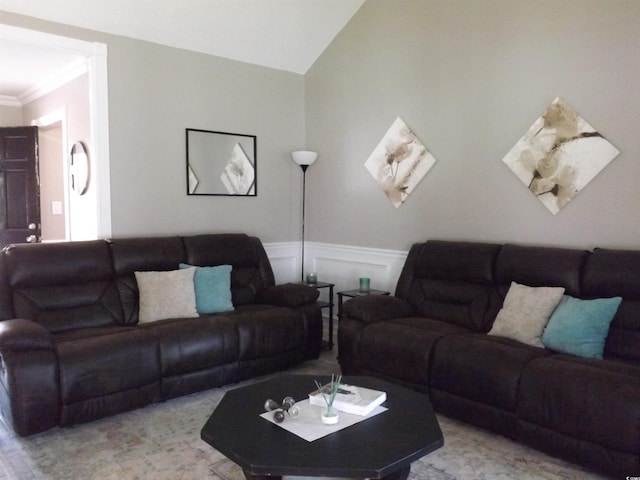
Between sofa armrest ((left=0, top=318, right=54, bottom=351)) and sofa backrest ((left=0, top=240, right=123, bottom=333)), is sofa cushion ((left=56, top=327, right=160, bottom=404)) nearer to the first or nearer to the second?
sofa armrest ((left=0, top=318, right=54, bottom=351))

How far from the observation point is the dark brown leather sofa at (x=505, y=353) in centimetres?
227

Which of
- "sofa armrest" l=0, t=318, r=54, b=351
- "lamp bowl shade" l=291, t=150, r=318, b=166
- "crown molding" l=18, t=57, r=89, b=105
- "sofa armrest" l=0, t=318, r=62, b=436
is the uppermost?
"crown molding" l=18, t=57, r=89, b=105

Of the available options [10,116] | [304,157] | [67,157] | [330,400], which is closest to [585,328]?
[330,400]

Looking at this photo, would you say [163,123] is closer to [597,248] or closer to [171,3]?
[171,3]

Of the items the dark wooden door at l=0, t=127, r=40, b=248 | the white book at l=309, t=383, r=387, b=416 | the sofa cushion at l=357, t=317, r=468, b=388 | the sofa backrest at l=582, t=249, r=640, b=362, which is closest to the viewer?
the white book at l=309, t=383, r=387, b=416

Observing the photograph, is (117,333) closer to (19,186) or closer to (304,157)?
(304,157)

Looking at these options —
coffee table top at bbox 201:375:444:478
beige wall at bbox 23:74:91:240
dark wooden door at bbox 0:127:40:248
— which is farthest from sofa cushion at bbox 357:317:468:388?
dark wooden door at bbox 0:127:40:248

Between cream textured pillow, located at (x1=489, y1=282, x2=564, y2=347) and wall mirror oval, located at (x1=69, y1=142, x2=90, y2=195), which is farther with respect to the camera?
wall mirror oval, located at (x1=69, y1=142, x2=90, y2=195)

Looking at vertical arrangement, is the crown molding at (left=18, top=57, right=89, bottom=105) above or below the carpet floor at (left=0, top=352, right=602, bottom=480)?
above

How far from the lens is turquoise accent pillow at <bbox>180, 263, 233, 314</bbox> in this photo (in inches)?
147

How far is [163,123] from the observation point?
425 centimetres

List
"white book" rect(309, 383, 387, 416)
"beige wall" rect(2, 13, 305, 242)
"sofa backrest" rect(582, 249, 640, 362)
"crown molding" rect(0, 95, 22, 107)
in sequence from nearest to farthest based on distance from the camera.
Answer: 1. "white book" rect(309, 383, 387, 416)
2. "sofa backrest" rect(582, 249, 640, 362)
3. "beige wall" rect(2, 13, 305, 242)
4. "crown molding" rect(0, 95, 22, 107)

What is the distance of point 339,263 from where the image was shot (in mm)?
4930

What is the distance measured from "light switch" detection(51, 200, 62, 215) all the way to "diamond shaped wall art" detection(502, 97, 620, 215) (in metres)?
4.98
